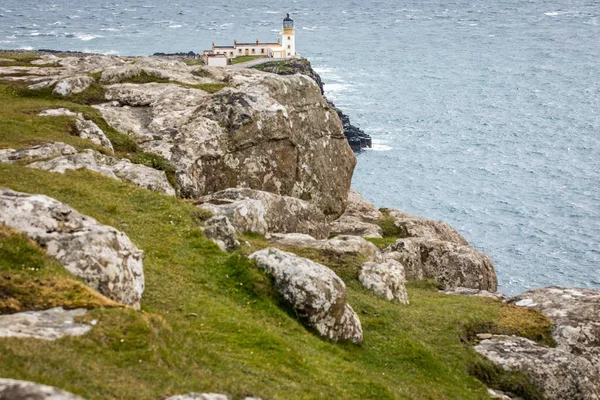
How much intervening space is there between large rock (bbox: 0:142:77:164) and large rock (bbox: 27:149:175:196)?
2.58 ft

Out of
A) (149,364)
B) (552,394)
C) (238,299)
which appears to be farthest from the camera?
(552,394)

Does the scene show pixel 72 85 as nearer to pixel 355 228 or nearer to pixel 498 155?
pixel 355 228

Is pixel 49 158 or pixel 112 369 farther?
pixel 49 158

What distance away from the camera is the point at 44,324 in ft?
52.1

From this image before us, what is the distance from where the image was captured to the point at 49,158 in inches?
1280

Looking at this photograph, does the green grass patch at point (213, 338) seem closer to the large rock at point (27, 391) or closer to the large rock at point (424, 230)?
the large rock at point (27, 391)

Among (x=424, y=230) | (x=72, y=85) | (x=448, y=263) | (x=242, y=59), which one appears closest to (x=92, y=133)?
(x=72, y=85)

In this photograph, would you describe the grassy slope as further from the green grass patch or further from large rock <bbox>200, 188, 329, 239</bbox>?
large rock <bbox>200, 188, 329, 239</bbox>

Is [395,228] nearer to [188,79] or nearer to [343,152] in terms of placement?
[343,152]

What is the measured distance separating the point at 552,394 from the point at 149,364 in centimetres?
1697

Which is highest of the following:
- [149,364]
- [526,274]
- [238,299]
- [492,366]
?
[149,364]

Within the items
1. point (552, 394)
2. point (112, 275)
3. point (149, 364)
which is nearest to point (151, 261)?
point (112, 275)

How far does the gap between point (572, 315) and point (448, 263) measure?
11899mm

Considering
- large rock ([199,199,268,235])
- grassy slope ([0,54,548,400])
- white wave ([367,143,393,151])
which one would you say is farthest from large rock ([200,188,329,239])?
white wave ([367,143,393,151])
